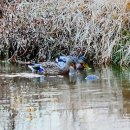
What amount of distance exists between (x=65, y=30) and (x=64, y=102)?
5882mm

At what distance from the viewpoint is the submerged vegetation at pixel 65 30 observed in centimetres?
1230

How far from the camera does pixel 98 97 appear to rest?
25.3 ft

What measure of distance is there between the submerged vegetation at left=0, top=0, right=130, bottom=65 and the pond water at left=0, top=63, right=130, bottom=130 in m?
1.70

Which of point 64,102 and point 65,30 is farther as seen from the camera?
point 65,30

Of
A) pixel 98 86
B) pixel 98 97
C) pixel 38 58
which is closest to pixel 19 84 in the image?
pixel 98 86

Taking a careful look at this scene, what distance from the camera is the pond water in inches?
241

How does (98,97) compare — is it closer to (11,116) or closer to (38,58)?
(11,116)

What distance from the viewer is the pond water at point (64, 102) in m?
6.12

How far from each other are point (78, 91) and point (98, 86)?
2.00ft

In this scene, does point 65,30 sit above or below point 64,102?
above

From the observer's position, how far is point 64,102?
24.3 feet

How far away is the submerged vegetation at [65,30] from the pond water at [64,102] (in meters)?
1.70

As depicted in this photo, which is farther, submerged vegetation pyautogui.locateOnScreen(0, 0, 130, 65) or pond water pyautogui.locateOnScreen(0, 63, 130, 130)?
submerged vegetation pyautogui.locateOnScreen(0, 0, 130, 65)

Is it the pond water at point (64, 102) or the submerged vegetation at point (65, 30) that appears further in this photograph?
the submerged vegetation at point (65, 30)
